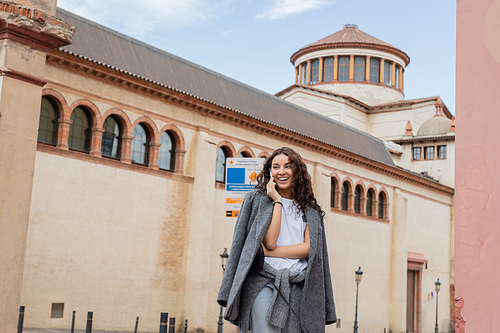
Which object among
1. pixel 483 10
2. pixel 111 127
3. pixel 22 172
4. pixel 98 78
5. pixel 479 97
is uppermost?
pixel 98 78

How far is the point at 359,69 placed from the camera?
51.8 metres

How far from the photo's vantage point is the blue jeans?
4.03m

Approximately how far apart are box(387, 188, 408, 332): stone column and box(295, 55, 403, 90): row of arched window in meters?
16.8

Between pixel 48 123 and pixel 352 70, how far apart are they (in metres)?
35.9

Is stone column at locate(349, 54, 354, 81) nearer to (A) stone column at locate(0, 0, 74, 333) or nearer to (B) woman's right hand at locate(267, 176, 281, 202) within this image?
(A) stone column at locate(0, 0, 74, 333)

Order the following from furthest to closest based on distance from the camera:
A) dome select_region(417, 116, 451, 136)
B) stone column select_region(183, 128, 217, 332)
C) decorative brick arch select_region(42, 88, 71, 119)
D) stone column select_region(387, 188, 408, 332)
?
dome select_region(417, 116, 451, 136), stone column select_region(387, 188, 408, 332), stone column select_region(183, 128, 217, 332), decorative brick arch select_region(42, 88, 71, 119)

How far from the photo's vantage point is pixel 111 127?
847 inches

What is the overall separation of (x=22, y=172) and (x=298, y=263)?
5.57 metres

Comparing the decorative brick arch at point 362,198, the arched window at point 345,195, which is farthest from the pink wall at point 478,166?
the decorative brick arch at point 362,198

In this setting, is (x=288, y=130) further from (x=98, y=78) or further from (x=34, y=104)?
(x=34, y=104)

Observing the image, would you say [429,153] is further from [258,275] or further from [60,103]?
[258,275]

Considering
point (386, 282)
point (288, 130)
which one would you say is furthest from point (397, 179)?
point (288, 130)

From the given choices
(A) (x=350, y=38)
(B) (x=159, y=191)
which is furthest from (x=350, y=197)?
(A) (x=350, y=38)

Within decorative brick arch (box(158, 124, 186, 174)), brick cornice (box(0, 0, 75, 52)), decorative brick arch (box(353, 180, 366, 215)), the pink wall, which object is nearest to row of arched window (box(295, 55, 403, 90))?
decorative brick arch (box(353, 180, 366, 215))
